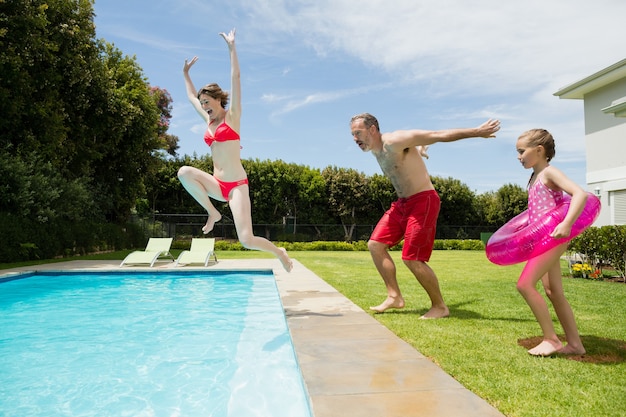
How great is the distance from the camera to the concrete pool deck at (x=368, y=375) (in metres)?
2.47

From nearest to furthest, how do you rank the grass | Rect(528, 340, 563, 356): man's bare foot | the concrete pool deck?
1. the concrete pool deck
2. the grass
3. Rect(528, 340, 563, 356): man's bare foot

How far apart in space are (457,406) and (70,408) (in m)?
2.81

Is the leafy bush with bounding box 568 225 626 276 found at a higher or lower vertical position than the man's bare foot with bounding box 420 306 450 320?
higher

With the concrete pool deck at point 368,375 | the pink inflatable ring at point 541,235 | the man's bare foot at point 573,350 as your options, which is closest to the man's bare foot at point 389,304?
the concrete pool deck at point 368,375

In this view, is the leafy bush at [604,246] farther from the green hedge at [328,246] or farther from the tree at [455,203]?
the tree at [455,203]

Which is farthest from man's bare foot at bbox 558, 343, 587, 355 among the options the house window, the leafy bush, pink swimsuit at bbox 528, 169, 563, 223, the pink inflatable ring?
the house window

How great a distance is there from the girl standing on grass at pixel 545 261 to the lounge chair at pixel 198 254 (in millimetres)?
11321

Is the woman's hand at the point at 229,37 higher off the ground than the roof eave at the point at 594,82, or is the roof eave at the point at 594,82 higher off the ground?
the roof eave at the point at 594,82

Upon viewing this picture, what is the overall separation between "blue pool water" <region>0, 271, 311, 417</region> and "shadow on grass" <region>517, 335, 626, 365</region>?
214cm

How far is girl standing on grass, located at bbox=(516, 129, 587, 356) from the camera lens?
11.7ft

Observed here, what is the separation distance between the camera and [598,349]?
3803 mm

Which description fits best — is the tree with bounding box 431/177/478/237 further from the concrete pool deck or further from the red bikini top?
the red bikini top

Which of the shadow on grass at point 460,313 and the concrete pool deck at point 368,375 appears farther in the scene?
the shadow on grass at point 460,313

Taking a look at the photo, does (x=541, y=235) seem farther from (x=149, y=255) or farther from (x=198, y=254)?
(x=149, y=255)
